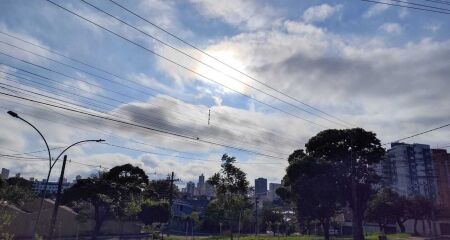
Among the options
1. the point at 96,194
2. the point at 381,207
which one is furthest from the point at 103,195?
the point at 381,207

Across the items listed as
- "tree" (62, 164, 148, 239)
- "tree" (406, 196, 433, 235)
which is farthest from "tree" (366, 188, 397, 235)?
"tree" (62, 164, 148, 239)

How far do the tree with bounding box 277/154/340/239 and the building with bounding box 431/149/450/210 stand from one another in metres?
81.2

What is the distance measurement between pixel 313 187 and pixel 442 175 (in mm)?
101508

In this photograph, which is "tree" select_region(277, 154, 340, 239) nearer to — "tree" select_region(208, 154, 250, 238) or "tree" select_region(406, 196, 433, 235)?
"tree" select_region(208, 154, 250, 238)

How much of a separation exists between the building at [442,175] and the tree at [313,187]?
8124 cm

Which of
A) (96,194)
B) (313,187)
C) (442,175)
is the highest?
(442,175)

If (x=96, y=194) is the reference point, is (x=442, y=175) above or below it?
above

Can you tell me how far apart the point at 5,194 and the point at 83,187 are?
15299 millimetres

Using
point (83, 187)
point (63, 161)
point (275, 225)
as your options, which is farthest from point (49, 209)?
point (275, 225)

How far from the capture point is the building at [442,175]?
396 ft

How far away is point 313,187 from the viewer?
50625 millimetres

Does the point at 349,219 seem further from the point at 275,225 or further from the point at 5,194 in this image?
the point at 5,194

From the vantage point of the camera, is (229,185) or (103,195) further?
(103,195)

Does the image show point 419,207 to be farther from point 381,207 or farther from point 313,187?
point 313,187
